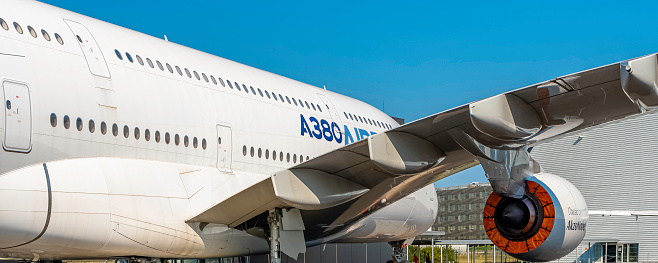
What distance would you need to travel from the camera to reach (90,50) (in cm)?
941

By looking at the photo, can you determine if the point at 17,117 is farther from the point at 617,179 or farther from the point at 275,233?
the point at 617,179

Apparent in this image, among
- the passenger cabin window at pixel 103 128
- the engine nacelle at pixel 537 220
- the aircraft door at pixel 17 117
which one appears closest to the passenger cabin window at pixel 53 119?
the aircraft door at pixel 17 117

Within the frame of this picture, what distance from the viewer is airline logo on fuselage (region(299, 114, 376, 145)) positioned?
1402cm

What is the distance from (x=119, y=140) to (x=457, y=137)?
421 cm

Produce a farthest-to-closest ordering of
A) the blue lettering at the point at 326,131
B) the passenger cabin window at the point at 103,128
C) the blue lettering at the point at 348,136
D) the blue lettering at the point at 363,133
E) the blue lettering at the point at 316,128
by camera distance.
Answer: the blue lettering at the point at 363,133 < the blue lettering at the point at 348,136 < the blue lettering at the point at 326,131 < the blue lettering at the point at 316,128 < the passenger cabin window at the point at 103,128

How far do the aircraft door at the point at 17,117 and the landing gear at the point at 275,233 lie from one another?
3.47m

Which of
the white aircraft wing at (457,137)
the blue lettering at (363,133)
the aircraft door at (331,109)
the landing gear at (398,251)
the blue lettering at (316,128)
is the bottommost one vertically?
A: the landing gear at (398,251)

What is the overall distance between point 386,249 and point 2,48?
17.0m

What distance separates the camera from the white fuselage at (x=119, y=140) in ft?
27.2

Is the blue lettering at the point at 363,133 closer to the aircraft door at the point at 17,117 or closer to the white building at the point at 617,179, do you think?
the aircraft door at the point at 17,117

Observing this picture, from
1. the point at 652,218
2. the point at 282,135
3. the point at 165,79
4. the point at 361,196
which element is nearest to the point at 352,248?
the point at 282,135

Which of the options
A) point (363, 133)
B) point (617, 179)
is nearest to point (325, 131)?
point (363, 133)

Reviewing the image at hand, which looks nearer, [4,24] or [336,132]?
[4,24]

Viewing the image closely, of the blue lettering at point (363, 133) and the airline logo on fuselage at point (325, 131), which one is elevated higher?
the blue lettering at point (363, 133)
